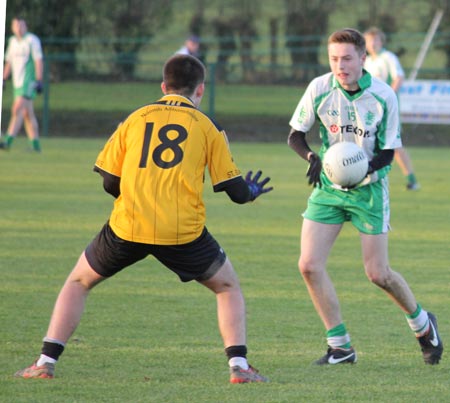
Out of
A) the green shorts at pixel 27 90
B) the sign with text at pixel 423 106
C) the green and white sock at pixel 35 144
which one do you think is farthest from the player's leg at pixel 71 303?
the sign with text at pixel 423 106

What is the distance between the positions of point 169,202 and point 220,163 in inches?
13.1

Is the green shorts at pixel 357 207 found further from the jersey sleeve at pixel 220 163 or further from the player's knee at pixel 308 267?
the jersey sleeve at pixel 220 163

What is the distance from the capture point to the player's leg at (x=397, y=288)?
22.2 ft

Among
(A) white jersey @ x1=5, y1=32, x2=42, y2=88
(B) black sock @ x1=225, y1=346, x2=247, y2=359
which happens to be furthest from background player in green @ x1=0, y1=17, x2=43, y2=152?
(B) black sock @ x1=225, y1=346, x2=247, y2=359

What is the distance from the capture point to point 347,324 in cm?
786

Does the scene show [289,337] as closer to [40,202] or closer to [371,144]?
[371,144]

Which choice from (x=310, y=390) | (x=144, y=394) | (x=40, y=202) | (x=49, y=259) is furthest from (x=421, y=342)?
(x=40, y=202)

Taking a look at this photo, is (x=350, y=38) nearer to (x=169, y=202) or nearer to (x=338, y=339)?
(x=169, y=202)

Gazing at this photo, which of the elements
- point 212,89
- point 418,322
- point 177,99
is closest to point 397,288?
point 418,322

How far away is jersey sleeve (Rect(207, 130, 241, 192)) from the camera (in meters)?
6.05

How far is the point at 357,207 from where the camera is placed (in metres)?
6.81

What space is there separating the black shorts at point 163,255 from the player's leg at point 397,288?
41.7 inches

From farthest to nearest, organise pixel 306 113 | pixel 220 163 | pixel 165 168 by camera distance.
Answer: pixel 306 113 < pixel 220 163 < pixel 165 168

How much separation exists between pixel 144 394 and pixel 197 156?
1.21 m
